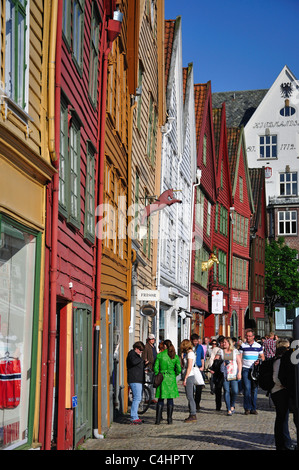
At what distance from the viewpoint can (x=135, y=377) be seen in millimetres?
14969

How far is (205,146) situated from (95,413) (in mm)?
26211

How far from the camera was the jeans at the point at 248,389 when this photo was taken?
1652 centimetres

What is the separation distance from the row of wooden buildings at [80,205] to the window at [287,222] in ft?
107

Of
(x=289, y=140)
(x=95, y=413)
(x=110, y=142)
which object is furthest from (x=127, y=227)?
(x=289, y=140)

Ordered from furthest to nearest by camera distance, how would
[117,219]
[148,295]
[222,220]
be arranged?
[222,220], [148,295], [117,219]

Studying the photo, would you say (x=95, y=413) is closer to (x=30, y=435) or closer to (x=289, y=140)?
(x=30, y=435)

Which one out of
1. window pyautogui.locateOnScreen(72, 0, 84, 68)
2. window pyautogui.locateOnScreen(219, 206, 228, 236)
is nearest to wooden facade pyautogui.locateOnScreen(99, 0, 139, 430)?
window pyautogui.locateOnScreen(72, 0, 84, 68)

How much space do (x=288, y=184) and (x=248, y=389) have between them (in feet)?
150

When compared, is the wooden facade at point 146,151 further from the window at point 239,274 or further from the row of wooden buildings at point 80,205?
the window at point 239,274

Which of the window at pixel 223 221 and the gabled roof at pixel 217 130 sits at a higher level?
the gabled roof at pixel 217 130

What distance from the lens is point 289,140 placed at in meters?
60.2

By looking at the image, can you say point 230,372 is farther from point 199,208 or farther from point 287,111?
point 287,111

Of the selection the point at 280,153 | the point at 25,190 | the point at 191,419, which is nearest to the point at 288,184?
the point at 280,153

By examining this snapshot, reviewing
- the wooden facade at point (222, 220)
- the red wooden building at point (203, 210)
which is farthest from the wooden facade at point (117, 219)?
the wooden facade at point (222, 220)
